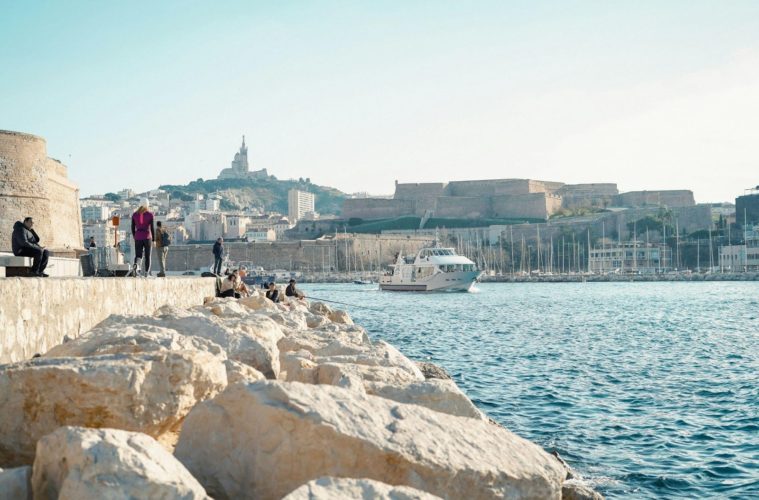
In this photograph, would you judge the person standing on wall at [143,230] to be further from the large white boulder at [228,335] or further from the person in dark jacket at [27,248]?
the large white boulder at [228,335]

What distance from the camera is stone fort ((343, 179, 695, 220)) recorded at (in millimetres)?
94375

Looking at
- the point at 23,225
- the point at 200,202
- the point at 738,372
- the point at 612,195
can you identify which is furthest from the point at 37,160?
the point at 200,202

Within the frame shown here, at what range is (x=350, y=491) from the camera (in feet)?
7.77

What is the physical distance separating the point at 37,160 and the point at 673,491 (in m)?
19.9

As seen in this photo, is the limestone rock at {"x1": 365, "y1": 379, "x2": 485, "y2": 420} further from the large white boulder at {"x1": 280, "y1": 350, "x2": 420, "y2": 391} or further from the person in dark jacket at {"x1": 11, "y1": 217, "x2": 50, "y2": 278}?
the person in dark jacket at {"x1": 11, "y1": 217, "x2": 50, "y2": 278}

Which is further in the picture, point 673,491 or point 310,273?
point 310,273

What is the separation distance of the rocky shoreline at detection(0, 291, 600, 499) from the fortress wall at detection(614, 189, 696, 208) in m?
94.3

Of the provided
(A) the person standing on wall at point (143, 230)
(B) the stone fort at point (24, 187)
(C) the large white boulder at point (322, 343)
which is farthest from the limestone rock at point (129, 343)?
(B) the stone fort at point (24, 187)

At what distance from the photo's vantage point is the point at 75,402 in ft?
10.3

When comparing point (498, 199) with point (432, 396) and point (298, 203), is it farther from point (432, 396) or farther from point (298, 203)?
point (432, 396)

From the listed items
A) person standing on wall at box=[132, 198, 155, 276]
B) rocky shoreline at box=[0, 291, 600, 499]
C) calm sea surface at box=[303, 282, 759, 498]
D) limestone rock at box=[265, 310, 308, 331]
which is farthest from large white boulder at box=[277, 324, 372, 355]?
person standing on wall at box=[132, 198, 155, 276]

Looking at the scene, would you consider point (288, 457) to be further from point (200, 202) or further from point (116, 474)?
point (200, 202)

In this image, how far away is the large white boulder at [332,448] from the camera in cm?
288

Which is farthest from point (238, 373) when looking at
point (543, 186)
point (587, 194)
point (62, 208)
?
point (587, 194)
